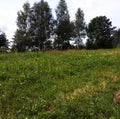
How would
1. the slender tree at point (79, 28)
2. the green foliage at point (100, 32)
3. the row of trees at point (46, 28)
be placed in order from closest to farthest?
the green foliage at point (100, 32) < the row of trees at point (46, 28) < the slender tree at point (79, 28)

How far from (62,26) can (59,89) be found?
64921 mm

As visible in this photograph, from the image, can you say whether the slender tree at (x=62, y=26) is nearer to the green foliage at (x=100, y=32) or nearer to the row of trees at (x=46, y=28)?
the row of trees at (x=46, y=28)

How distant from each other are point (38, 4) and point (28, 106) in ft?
225

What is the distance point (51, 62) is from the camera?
22.9m

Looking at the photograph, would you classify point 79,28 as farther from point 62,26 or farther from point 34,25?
point 34,25

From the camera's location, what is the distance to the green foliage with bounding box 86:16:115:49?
71.1m

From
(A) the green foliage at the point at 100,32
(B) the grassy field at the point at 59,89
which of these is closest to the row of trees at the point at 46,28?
(A) the green foliage at the point at 100,32

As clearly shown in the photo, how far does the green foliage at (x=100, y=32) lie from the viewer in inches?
2798

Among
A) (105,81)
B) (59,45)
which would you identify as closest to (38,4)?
(59,45)

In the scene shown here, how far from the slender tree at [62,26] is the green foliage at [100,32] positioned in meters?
5.42

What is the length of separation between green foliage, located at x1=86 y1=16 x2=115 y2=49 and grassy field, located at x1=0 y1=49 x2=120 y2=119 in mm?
47694

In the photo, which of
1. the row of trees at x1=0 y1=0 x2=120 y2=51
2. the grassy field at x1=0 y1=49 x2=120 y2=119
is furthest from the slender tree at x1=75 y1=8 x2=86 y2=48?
the grassy field at x1=0 y1=49 x2=120 y2=119

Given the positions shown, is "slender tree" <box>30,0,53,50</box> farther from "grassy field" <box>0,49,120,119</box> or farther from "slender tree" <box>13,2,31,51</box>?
"grassy field" <box>0,49,120,119</box>

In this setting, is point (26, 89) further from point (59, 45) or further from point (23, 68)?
point (59, 45)
